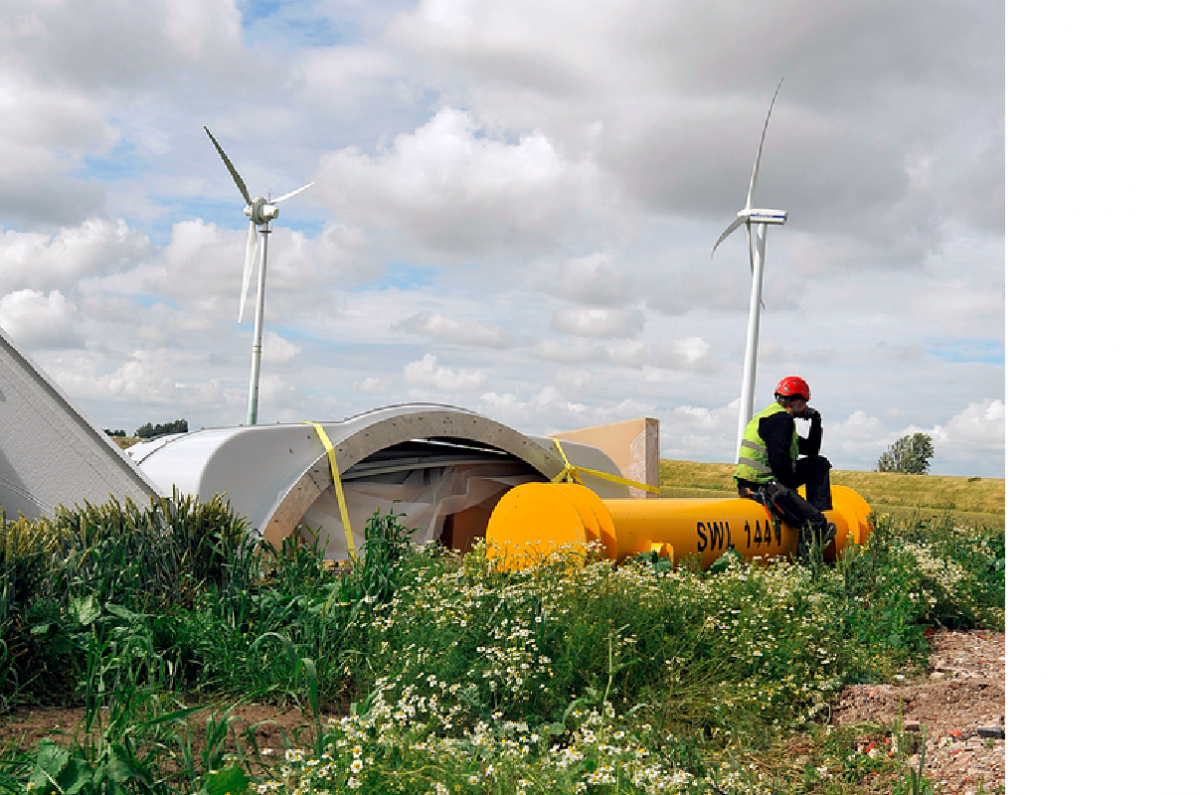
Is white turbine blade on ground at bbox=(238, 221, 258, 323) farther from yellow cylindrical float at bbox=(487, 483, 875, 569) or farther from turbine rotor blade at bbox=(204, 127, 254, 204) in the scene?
yellow cylindrical float at bbox=(487, 483, 875, 569)

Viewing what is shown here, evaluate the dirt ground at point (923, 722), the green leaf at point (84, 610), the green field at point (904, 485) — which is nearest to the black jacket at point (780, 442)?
the dirt ground at point (923, 722)

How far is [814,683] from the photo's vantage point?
5156 millimetres

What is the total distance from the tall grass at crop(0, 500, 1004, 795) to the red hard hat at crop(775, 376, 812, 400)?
9.34ft

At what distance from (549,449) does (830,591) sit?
17.4 ft

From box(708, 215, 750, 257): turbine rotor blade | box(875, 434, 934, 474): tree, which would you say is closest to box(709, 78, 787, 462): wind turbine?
box(708, 215, 750, 257): turbine rotor blade

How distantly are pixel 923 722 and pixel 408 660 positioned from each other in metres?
2.75

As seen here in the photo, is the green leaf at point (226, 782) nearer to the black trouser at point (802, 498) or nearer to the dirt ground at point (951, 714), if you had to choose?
the dirt ground at point (951, 714)

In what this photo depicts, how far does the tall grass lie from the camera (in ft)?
10.7

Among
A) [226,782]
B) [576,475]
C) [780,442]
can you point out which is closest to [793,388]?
[780,442]

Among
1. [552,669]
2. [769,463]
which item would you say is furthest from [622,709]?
[769,463]

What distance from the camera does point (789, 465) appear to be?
9.00 meters

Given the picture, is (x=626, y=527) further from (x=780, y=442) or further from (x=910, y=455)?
(x=910, y=455)
